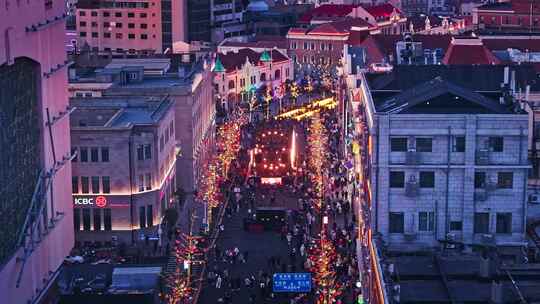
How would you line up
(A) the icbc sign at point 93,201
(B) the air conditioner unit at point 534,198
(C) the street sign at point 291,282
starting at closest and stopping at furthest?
(C) the street sign at point 291,282, (B) the air conditioner unit at point 534,198, (A) the icbc sign at point 93,201

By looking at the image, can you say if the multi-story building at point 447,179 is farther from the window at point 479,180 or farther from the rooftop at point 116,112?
the rooftop at point 116,112

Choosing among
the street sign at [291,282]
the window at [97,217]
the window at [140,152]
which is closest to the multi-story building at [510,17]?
the window at [140,152]

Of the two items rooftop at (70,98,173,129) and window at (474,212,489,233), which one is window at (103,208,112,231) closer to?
rooftop at (70,98,173,129)

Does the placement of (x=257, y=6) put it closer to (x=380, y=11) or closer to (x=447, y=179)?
(x=380, y=11)

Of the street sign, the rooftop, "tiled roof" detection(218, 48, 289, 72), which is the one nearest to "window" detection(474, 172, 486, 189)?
the street sign

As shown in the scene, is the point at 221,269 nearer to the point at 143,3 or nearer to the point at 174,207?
the point at 174,207

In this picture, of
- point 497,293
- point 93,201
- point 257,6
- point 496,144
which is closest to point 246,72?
point 257,6
